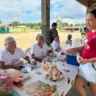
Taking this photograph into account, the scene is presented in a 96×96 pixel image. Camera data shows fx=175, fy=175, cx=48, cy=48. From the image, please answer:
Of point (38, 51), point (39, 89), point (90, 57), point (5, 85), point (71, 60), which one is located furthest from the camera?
point (38, 51)

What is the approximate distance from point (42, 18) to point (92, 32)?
11.5 ft

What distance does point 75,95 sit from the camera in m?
2.47

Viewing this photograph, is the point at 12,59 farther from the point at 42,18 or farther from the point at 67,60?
the point at 42,18

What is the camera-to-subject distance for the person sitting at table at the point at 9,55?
213 cm

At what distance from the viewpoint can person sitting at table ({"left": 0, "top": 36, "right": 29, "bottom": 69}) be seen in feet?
6.98

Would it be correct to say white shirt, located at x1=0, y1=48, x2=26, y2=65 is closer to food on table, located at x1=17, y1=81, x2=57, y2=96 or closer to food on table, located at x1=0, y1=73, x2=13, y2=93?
food on table, located at x1=17, y1=81, x2=57, y2=96

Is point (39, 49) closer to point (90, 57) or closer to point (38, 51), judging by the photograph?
point (38, 51)

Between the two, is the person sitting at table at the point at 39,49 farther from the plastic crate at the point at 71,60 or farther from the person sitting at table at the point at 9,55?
the plastic crate at the point at 71,60

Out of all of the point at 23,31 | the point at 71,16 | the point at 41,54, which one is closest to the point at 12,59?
the point at 41,54

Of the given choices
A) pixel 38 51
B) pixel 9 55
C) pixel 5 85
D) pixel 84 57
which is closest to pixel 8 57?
pixel 9 55

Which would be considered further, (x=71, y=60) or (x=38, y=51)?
(x=38, y=51)

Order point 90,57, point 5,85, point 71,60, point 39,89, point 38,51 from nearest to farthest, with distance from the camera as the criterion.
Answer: point 5,85, point 39,89, point 90,57, point 71,60, point 38,51

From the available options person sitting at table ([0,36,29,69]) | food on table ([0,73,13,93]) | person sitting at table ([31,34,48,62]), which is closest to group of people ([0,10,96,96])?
person sitting at table ([0,36,29,69])

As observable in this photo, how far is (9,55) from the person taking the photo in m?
2.21
